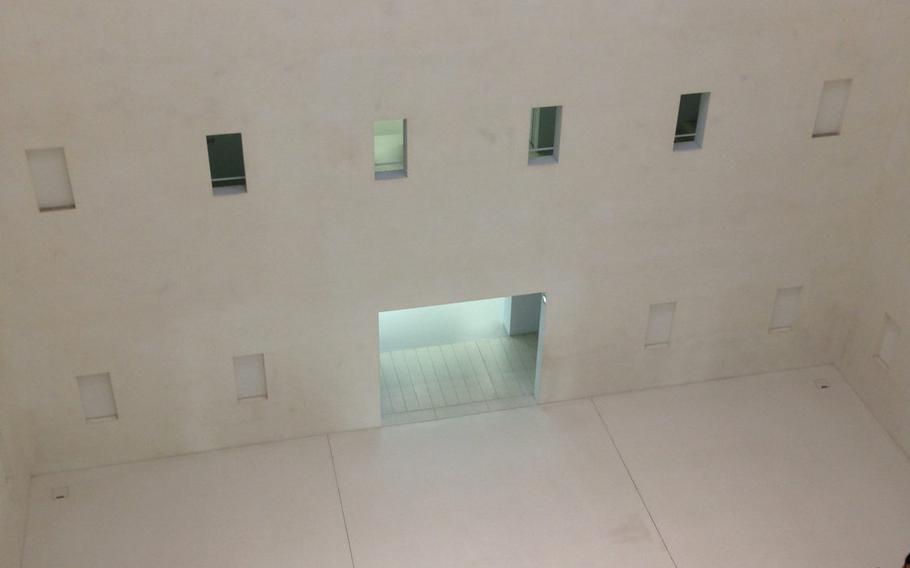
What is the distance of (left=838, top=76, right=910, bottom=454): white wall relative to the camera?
48.1 feet

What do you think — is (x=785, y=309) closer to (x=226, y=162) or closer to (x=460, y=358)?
(x=460, y=358)

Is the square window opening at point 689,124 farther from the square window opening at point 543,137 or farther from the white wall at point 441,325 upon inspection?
the white wall at point 441,325

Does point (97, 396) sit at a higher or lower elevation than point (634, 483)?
higher

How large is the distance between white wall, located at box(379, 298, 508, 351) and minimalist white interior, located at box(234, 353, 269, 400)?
10.2 feet

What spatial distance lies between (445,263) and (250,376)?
326 centimetres

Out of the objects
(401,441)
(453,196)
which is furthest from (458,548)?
(453,196)

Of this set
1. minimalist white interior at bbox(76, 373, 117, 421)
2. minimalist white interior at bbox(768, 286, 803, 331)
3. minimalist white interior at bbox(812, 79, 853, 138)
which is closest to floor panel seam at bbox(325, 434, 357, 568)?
minimalist white interior at bbox(76, 373, 117, 421)

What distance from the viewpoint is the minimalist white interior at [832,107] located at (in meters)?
14.1

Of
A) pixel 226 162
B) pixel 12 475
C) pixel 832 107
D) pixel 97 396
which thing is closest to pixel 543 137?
pixel 832 107

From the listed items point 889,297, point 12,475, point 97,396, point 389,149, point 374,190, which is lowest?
point 12,475

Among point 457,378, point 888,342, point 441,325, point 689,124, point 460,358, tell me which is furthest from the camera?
point 441,325

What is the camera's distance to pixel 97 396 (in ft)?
46.7

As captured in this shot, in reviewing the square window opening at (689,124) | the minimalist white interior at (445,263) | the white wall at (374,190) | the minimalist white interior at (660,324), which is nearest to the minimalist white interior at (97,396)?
the minimalist white interior at (445,263)

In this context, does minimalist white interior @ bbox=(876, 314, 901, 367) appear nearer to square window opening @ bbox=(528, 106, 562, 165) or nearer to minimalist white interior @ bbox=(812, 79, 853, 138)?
minimalist white interior @ bbox=(812, 79, 853, 138)
